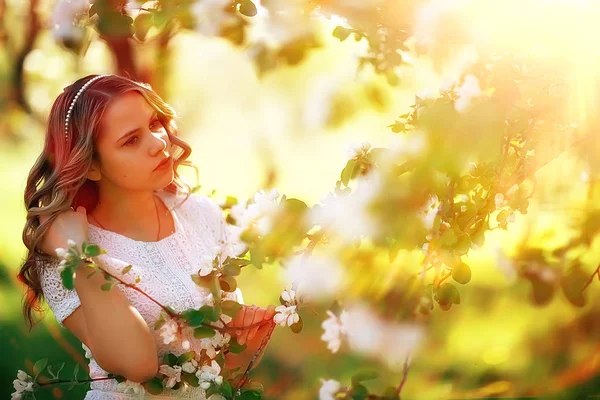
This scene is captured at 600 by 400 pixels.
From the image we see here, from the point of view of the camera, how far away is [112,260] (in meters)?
1.62

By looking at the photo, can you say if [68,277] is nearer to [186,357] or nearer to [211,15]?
[186,357]

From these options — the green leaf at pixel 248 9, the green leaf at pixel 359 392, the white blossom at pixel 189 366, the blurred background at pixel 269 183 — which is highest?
the green leaf at pixel 248 9

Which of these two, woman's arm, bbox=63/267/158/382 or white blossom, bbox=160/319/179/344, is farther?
woman's arm, bbox=63/267/158/382

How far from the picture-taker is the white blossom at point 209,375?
1417 mm

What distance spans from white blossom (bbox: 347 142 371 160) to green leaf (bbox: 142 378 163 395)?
0.62 meters

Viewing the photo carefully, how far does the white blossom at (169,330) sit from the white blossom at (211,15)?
585 millimetres

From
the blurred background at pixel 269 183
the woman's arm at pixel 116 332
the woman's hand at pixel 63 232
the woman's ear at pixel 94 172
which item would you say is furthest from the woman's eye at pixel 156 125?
the blurred background at pixel 269 183

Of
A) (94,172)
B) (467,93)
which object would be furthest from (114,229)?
(467,93)

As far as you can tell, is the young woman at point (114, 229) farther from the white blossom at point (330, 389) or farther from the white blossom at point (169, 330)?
the white blossom at point (330, 389)

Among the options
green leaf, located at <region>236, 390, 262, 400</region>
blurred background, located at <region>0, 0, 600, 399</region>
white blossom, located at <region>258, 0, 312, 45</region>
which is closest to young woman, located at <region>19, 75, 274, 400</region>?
green leaf, located at <region>236, 390, 262, 400</region>

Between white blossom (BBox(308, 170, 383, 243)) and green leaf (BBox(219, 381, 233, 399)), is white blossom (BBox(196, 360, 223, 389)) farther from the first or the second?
white blossom (BBox(308, 170, 383, 243))

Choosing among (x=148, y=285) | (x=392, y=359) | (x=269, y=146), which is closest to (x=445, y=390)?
(x=269, y=146)

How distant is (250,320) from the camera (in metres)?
1.57

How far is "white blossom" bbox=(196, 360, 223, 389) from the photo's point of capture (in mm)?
1417
